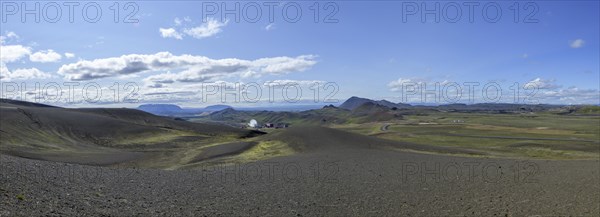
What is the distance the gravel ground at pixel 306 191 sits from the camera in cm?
1520

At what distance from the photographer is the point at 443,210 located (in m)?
17.3

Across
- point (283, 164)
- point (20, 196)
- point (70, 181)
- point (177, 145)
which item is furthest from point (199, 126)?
point (20, 196)

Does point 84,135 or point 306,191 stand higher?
point 84,135

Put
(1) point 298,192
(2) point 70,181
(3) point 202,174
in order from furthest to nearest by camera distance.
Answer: (3) point 202,174, (1) point 298,192, (2) point 70,181

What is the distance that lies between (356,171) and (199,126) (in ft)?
225

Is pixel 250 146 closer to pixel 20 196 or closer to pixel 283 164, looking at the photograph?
pixel 283 164

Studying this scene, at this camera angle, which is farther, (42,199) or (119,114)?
(119,114)

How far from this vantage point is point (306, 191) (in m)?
20.8

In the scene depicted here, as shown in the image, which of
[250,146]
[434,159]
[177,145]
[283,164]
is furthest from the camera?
[177,145]

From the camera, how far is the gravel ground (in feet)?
49.9

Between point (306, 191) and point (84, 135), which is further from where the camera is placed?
point (84, 135)

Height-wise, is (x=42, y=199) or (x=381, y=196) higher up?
(x=42, y=199)

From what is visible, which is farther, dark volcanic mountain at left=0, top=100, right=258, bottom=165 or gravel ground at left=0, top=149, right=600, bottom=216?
dark volcanic mountain at left=0, top=100, right=258, bottom=165

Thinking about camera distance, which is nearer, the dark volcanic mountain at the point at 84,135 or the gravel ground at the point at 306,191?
the gravel ground at the point at 306,191
